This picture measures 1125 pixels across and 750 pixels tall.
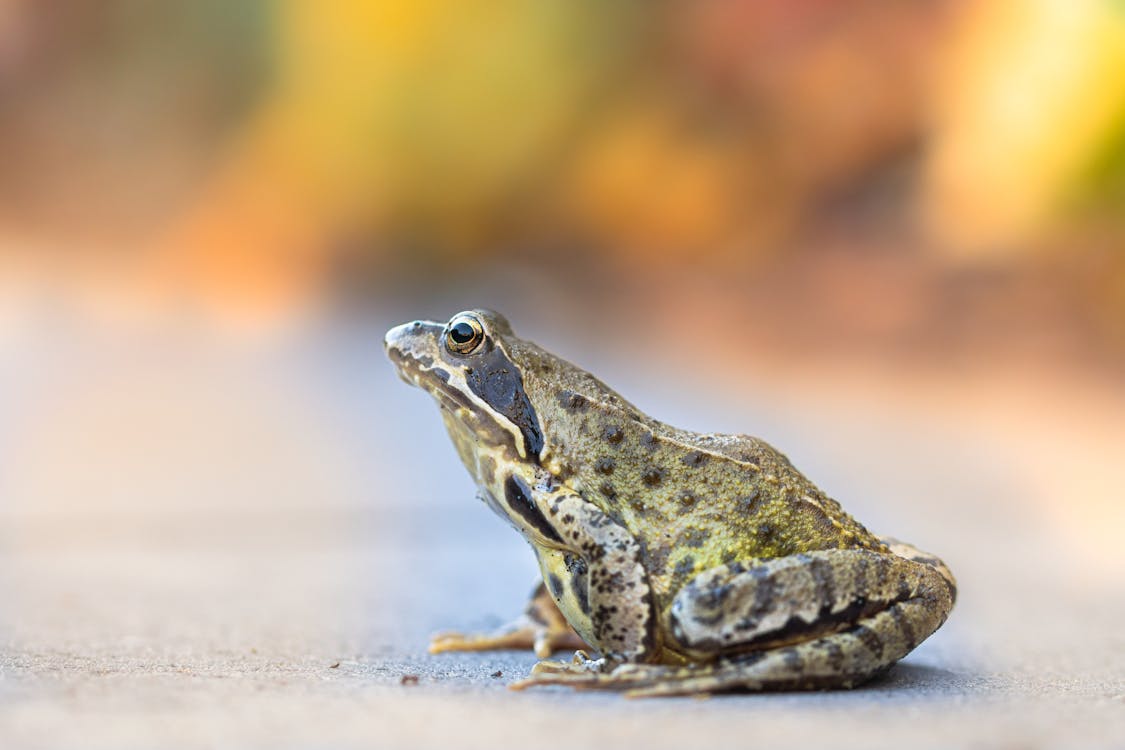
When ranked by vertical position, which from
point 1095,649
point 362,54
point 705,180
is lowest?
point 1095,649

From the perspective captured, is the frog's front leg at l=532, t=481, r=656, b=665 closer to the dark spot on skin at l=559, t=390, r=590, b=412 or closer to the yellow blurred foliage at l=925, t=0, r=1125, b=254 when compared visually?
the dark spot on skin at l=559, t=390, r=590, b=412

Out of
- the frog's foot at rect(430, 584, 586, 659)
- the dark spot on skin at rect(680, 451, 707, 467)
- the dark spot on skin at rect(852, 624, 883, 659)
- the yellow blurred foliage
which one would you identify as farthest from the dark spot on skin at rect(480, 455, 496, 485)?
the yellow blurred foliage

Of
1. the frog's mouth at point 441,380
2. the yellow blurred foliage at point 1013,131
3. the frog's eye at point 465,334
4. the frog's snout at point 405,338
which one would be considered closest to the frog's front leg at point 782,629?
the frog's mouth at point 441,380

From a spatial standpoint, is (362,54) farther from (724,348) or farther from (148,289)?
(724,348)

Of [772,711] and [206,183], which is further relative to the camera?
[206,183]

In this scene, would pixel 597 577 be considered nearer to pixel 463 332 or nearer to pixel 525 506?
pixel 525 506

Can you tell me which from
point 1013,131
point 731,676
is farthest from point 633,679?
point 1013,131

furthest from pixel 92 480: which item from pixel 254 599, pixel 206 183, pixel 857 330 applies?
pixel 857 330
